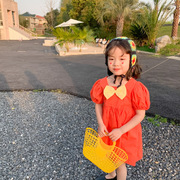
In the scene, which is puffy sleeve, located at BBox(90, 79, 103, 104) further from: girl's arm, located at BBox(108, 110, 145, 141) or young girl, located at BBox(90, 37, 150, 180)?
girl's arm, located at BBox(108, 110, 145, 141)

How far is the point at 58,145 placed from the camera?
270cm

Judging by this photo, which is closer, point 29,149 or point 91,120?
point 29,149

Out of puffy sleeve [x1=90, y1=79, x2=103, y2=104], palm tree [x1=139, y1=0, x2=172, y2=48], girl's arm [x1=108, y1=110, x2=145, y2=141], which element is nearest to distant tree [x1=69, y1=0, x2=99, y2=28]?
palm tree [x1=139, y1=0, x2=172, y2=48]

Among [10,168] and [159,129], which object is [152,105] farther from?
[10,168]

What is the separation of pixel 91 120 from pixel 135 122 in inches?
75.0

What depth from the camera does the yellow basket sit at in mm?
1500

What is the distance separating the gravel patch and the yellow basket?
689 millimetres

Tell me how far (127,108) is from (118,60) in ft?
1.40

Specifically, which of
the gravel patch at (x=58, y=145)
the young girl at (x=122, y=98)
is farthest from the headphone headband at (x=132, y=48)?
the gravel patch at (x=58, y=145)

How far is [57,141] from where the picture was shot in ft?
9.17

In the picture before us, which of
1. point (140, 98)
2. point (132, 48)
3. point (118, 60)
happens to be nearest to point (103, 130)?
point (140, 98)

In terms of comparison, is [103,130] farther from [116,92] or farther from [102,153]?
[116,92]

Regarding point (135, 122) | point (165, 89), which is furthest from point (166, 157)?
point (165, 89)

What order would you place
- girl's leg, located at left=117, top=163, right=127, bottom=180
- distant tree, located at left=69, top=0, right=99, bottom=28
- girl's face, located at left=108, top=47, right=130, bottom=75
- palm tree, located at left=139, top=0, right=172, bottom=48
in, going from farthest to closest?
distant tree, located at left=69, top=0, right=99, bottom=28
palm tree, located at left=139, top=0, right=172, bottom=48
girl's leg, located at left=117, top=163, right=127, bottom=180
girl's face, located at left=108, top=47, right=130, bottom=75
